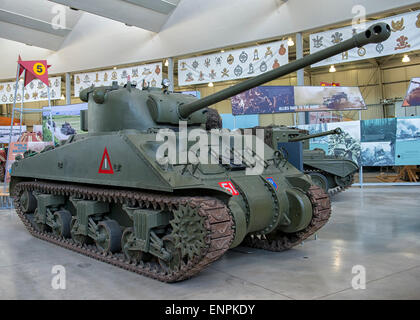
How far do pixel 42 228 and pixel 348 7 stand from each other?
1305 centimetres

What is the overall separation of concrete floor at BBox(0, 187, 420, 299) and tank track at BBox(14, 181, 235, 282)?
13cm

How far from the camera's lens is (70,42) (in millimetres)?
23891

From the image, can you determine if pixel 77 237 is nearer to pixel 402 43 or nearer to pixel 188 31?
pixel 402 43

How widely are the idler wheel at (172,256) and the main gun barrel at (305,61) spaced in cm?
215

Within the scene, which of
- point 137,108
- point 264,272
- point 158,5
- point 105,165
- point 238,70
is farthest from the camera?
point 158,5

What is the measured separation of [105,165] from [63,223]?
2.14 metres

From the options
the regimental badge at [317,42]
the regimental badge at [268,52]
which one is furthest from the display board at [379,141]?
the regimental badge at [268,52]

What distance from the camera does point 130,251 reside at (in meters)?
6.25

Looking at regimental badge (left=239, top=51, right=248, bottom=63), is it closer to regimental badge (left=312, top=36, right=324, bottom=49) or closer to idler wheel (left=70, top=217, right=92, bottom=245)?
regimental badge (left=312, top=36, right=324, bottom=49)

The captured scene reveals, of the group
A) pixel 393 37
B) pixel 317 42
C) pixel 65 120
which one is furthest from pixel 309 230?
pixel 65 120

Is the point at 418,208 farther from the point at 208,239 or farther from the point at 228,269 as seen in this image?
the point at 208,239

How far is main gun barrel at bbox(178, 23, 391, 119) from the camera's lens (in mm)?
4512

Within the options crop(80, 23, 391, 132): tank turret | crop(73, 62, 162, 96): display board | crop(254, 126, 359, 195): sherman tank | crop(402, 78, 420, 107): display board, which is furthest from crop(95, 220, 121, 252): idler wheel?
crop(73, 62, 162, 96): display board
